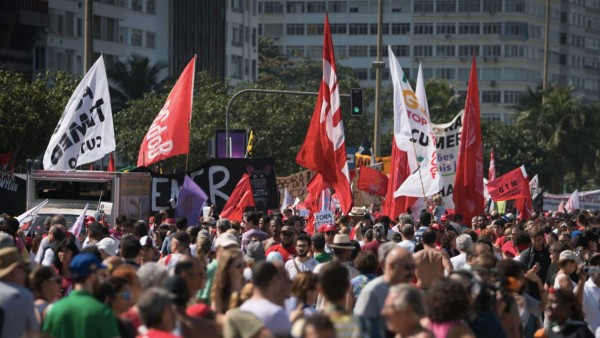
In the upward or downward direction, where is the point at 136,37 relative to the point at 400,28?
downward

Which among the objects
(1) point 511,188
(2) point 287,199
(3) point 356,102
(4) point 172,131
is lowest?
(2) point 287,199

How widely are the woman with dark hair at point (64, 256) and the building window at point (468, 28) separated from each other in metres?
104

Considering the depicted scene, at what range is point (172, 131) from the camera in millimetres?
26062

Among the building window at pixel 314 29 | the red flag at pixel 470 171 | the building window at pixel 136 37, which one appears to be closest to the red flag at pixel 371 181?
the red flag at pixel 470 171

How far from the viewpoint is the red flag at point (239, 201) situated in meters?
24.9

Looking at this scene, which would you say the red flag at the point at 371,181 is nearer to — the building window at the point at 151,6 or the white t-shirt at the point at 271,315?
the white t-shirt at the point at 271,315

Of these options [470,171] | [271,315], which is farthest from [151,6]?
[271,315]

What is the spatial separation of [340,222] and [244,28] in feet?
245

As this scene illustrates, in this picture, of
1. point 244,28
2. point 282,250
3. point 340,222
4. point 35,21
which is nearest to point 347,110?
point 35,21

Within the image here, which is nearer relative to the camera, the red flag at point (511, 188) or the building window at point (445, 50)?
the red flag at point (511, 188)

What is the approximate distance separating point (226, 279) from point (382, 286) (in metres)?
1.14

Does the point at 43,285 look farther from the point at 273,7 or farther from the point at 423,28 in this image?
the point at 273,7

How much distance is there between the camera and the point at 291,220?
20.0 m

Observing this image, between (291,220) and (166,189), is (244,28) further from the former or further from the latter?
(291,220)
